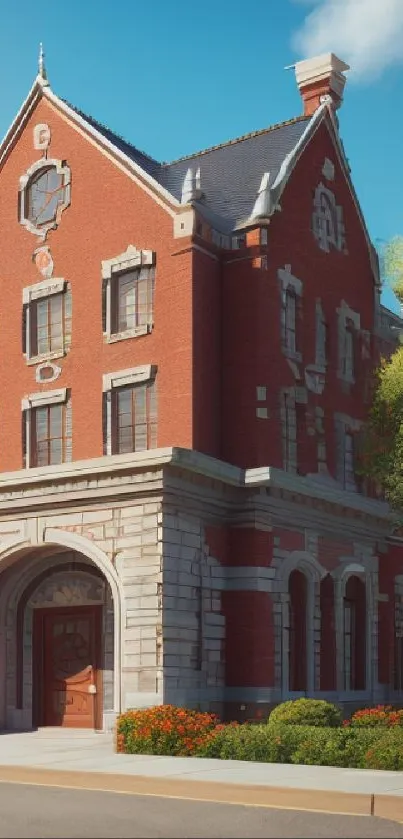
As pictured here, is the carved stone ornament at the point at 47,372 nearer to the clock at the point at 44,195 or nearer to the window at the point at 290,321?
the clock at the point at 44,195

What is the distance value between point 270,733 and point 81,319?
42.5 ft

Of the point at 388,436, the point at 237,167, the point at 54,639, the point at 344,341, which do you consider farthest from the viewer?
the point at 237,167

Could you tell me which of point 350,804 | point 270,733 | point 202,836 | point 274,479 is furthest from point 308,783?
point 274,479

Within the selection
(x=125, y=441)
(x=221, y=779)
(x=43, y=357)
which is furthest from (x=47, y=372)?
(x=221, y=779)

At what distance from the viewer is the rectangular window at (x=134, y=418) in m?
27.2

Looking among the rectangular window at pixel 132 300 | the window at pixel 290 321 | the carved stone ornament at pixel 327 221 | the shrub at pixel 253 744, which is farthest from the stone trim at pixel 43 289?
the shrub at pixel 253 744

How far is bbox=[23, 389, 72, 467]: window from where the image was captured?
28.7m

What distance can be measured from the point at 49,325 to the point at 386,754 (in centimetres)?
1592

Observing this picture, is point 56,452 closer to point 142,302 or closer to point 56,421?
point 56,421

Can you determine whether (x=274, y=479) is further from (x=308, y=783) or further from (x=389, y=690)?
(x=308, y=783)

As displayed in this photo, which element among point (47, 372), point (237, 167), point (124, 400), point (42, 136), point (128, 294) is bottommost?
point (124, 400)

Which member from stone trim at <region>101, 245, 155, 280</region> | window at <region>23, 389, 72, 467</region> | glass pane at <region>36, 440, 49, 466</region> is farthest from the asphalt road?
stone trim at <region>101, 245, 155, 280</region>

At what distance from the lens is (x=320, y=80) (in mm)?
33062

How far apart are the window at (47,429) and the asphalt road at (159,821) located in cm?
1526
